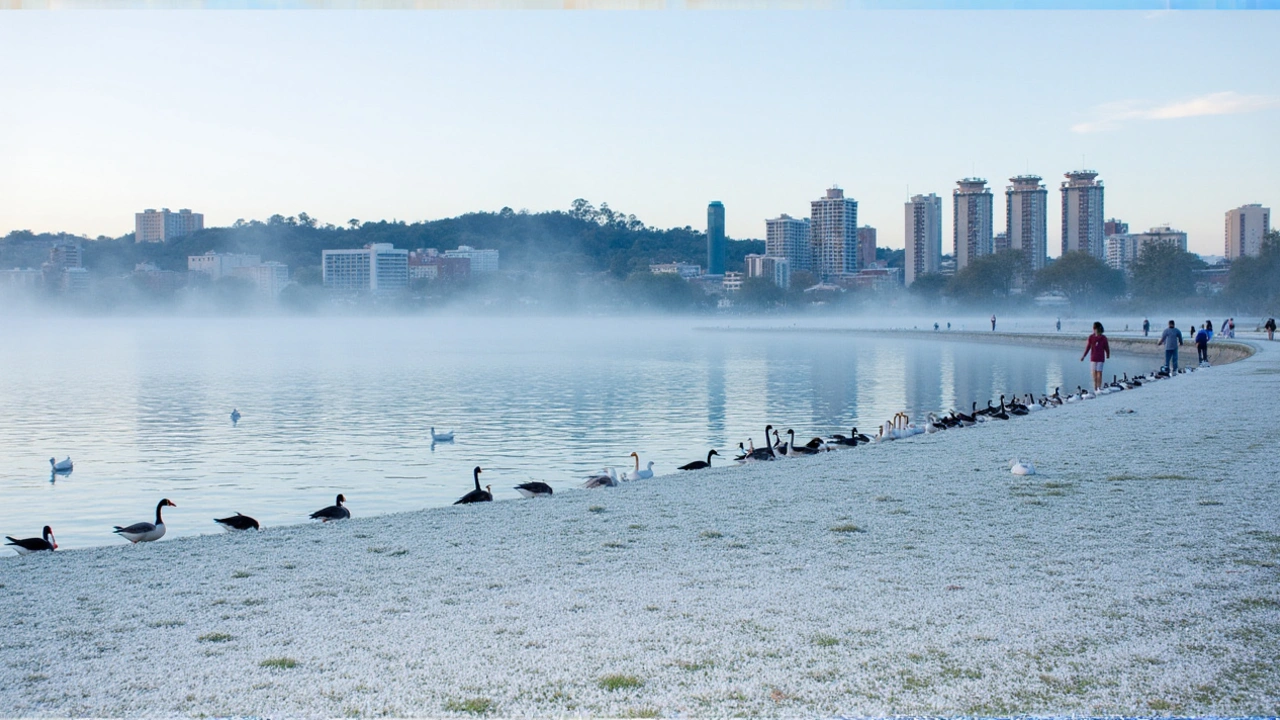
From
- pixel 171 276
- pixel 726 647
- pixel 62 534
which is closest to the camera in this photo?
pixel 726 647

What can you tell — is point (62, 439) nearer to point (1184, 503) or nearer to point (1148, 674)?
point (1184, 503)

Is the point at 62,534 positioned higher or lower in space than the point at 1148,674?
lower

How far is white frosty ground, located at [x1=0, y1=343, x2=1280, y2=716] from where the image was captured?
4117 mm

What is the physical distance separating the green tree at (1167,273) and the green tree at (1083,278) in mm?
8439

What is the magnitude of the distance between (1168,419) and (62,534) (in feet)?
42.6

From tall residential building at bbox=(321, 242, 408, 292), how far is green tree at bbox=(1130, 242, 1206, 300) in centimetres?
11201

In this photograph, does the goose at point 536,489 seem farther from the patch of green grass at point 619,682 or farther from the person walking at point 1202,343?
the person walking at point 1202,343

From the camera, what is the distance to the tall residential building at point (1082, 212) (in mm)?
168250

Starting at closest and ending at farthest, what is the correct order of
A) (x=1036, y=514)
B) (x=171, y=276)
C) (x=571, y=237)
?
(x=1036, y=514) < (x=171, y=276) < (x=571, y=237)

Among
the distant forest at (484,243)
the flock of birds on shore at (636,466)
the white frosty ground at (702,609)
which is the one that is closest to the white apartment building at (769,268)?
the distant forest at (484,243)

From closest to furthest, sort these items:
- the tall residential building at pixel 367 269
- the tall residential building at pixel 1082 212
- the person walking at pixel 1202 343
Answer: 1. the person walking at pixel 1202 343
2. the tall residential building at pixel 1082 212
3. the tall residential building at pixel 367 269

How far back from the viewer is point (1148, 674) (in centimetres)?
419

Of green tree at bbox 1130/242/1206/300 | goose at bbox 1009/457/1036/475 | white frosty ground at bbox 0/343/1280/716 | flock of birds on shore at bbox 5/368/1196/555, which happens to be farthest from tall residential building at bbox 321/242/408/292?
white frosty ground at bbox 0/343/1280/716

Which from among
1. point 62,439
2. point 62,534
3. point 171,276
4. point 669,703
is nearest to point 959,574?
point 669,703
